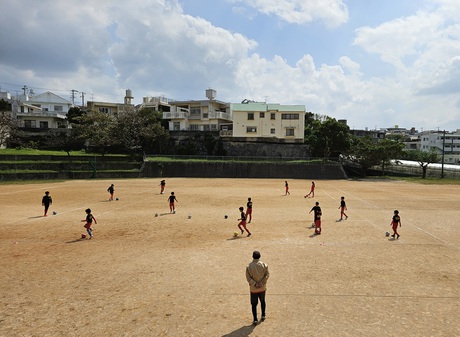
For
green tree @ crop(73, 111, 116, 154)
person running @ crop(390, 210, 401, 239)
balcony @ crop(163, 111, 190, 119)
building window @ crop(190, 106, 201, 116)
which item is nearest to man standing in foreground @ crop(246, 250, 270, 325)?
person running @ crop(390, 210, 401, 239)

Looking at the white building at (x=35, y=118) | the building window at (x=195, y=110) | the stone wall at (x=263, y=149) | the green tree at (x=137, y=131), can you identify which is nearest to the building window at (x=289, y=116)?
the stone wall at (x=263, y=149)

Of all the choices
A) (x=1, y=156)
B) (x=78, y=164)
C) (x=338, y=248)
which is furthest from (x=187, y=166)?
(x=338, y=248)

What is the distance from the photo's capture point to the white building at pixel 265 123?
59469 millimetres

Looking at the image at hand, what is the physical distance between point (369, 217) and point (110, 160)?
4131 cm

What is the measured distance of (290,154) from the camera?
192 ft

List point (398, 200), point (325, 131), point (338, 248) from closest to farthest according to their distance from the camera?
point (338, 248)
point (398, 200)
point (325, 131)

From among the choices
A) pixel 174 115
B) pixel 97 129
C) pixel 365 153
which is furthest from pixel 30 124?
pixel 365 153

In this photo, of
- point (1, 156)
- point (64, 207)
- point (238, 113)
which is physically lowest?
point (64, 207)

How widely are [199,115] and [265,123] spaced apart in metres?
14.5

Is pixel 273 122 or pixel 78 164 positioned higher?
pixel 273 122

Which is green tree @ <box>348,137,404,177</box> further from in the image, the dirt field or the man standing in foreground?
the man standing in foreground

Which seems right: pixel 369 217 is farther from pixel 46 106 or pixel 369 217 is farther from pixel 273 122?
pixel 46 106

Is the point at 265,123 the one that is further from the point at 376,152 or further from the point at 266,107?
the point at 376,152

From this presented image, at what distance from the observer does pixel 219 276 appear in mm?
9461
